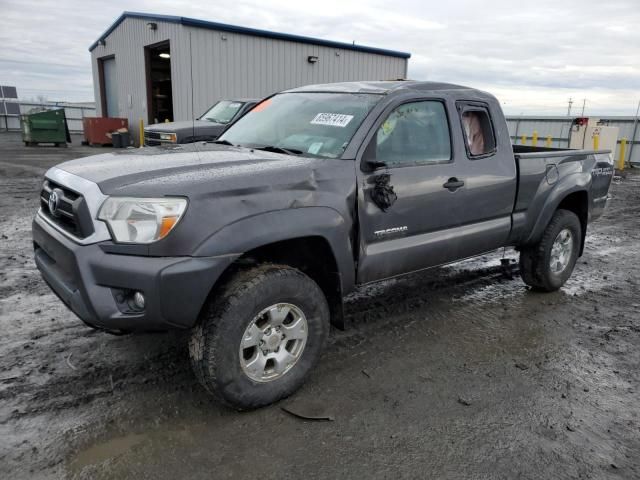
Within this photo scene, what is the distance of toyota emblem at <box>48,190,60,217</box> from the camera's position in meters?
2.87

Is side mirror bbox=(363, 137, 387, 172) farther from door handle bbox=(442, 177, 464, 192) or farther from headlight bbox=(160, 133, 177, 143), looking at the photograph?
headlight bbox=(160, 133, 177, 143)

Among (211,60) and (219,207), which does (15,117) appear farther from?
(219,207)

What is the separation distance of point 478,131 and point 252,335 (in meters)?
2.59

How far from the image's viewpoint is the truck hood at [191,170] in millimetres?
2553

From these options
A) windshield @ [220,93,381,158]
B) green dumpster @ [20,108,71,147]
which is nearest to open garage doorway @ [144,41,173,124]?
green dumpster @ [20,108,71,147]

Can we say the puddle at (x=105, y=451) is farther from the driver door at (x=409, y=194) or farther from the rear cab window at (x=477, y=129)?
the rear cab window at (x=477, y=129)

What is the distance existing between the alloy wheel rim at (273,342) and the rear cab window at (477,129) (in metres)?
2.01

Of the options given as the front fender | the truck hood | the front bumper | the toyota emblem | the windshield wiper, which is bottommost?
the front bumper

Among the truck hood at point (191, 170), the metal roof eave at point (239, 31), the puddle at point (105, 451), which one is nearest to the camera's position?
the puddle at point (105, 451)

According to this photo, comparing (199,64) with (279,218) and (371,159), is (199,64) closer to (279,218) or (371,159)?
(371,159)

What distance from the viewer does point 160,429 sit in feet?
8.81

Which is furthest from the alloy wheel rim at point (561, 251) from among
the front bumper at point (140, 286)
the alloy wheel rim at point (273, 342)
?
the front bumper at point (140, 286)

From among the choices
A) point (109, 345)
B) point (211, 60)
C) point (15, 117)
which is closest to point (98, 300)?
point (109, 345)

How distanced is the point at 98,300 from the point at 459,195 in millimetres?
2625
